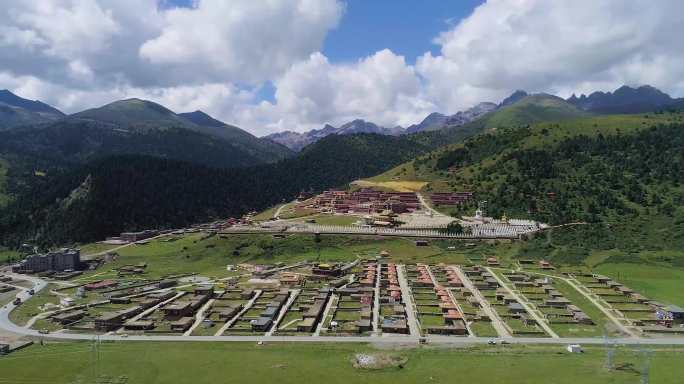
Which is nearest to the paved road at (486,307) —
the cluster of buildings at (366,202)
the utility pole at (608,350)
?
the utility pole at (608,350)

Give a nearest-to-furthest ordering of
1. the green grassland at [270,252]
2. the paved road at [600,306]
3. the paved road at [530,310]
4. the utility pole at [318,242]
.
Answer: the paved road at [530,310] < the paved road at [600,306] < the green grassland at [270,252] < the utility pole at [318,242]

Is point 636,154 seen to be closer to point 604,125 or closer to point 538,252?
point 604,125

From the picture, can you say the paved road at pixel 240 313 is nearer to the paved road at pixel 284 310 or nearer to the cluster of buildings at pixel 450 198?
the paved road at pixel 284 310

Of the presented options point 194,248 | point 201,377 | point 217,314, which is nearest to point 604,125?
point 194,248

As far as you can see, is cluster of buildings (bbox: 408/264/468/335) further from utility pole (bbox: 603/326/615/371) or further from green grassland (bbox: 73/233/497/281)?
green grassland (bbox: 73/233/497/281)

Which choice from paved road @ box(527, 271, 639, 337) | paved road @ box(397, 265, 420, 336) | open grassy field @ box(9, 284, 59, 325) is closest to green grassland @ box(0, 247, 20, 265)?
open grassy field @ box(9, 284, 59, 325)

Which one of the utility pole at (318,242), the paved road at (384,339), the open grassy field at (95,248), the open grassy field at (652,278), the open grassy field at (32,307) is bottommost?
the paved road at (384,339)
